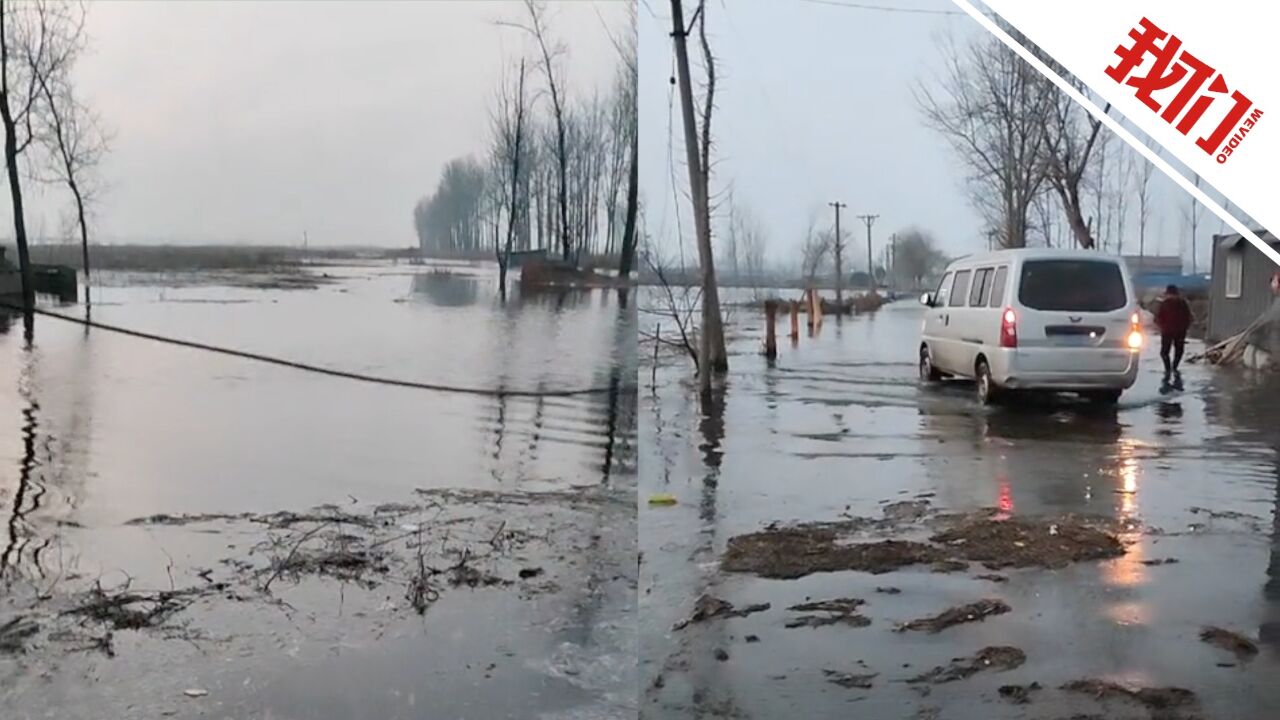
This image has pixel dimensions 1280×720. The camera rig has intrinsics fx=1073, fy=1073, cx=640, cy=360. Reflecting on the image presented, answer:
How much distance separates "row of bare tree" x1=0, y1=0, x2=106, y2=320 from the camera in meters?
3.55

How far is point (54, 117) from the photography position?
3629 millimetres

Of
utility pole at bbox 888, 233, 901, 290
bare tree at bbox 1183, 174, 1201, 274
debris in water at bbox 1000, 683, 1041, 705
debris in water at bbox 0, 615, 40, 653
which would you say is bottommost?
debris in water at bbox 1000, 683, 1041, 705

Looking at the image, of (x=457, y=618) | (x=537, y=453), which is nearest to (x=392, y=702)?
(x=457, y=618)

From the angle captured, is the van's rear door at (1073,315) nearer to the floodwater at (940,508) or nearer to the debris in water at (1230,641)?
the floodwater at (940,508)

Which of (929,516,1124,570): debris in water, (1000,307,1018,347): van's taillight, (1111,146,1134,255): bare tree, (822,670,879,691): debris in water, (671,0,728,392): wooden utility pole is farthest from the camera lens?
(1000,307,1018,347): van's taillight

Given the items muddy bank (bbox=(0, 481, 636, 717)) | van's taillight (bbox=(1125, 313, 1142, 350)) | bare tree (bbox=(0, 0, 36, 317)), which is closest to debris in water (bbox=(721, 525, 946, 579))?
muddy bank (bbox=(0, 481, 636, 717))

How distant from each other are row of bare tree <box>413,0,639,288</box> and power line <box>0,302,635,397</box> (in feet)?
1.59

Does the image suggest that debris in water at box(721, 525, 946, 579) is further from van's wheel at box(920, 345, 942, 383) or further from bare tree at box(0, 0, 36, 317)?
bare tree at box(0, 0, 36, 317)

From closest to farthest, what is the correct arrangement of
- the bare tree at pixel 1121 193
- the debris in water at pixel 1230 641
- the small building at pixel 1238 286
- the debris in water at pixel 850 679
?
the debris in water at pixel 850 679
the debris in water at pixel 1230 641
the bare tree at pixel 1121 193
the small building at pixel 1238 286

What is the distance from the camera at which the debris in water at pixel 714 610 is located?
341 cm

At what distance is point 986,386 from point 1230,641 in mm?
1146

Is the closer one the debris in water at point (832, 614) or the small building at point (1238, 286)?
the debris in water at point (832, 614)

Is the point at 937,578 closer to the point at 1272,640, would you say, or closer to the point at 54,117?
the point at 1272,640

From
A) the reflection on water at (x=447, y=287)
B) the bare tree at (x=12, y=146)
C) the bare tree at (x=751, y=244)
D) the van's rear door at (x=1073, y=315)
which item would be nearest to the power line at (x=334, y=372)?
the bare tree at (x=12, y=146)
